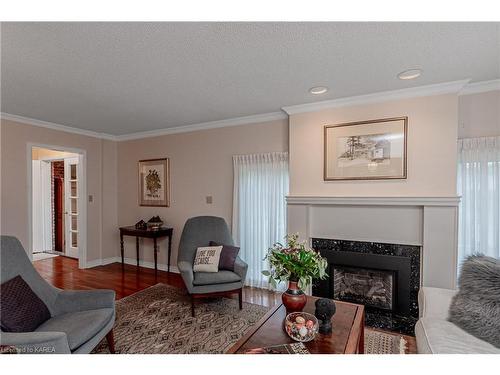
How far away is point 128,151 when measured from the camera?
480 centimetres

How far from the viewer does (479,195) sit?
2496 mm

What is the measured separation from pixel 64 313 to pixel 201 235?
1640 millimetres

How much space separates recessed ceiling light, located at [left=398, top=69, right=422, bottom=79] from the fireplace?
1921mm

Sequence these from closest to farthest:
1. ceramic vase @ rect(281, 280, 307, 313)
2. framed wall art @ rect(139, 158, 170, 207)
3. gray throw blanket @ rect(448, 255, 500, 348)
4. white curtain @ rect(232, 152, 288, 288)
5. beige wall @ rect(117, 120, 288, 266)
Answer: gray throw blanket @ rect(448, 255, 500, 348) → ceramic vase @ rect(281, 280, 307, 313) → white curtain @ rect(232, 152, 288, 288) → beige wall @ rect(117, 120, 288, 266) → framed wall art @ rect(139, 158, 170, 207)

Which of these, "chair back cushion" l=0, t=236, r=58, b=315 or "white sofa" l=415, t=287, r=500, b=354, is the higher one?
"chair back cushion" l=0, t=236, r=58, b=315

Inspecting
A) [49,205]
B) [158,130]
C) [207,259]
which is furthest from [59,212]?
[207,259]

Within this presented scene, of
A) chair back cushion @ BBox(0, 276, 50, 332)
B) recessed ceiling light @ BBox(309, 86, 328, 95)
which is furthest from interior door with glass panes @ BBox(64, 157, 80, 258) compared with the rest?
recessed ceiling light @ BBox(309, 86, 328, 95)

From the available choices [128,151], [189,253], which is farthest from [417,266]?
[128,151]

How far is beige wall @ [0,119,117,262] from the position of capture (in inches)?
138

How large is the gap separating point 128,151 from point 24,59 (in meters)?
2.87

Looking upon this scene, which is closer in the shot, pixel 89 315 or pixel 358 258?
pixel 89 315

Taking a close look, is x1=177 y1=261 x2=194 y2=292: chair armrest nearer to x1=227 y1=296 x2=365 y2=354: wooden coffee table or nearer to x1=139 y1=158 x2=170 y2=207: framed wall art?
x1=227 y1=296 x2=365 y2=354: wooden coffee table

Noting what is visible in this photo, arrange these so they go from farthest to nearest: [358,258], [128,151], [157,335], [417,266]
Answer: [128,151] → [358,258] → [417,266] → [157,335]

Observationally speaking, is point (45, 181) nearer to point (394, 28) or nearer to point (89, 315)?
point (89, 315)
